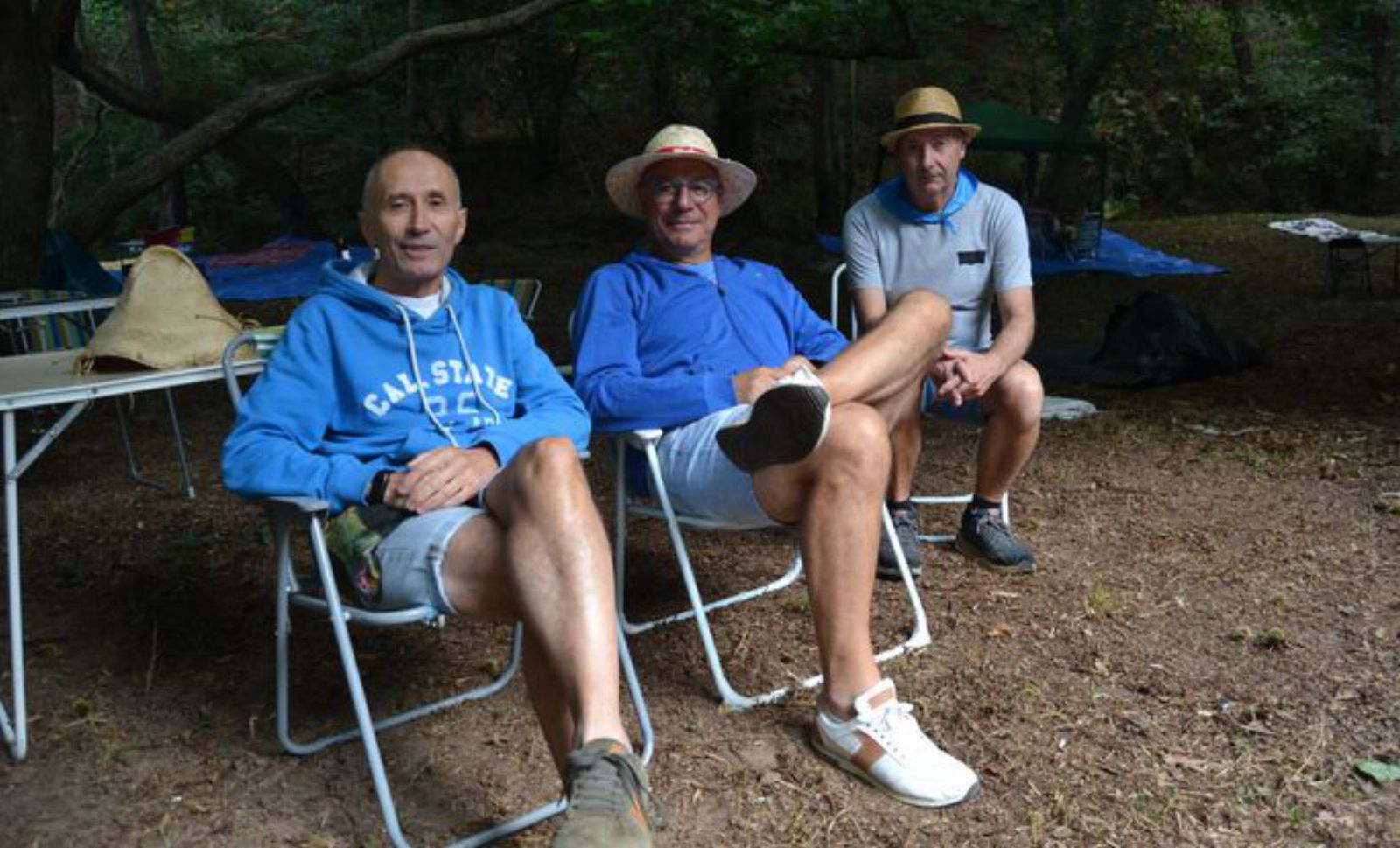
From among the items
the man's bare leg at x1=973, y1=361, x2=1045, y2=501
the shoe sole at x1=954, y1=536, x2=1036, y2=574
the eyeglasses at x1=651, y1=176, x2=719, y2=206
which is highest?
the eyeglasses at x1=651, y1=176, x2=719, y2=206

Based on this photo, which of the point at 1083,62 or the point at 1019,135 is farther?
the point at 1083,62

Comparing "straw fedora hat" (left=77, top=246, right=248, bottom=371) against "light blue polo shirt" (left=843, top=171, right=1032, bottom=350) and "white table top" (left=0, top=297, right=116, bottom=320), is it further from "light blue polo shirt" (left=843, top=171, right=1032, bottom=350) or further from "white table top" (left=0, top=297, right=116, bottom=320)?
"light blue polo shirt" (left=843, top=171, right=1032, bottom=350)

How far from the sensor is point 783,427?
225 centimetres

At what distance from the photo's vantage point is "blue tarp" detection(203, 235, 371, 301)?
30.0ft

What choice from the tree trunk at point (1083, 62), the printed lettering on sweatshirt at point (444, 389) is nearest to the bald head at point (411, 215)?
the printed lettering on sweatshirt at point (444, 389)

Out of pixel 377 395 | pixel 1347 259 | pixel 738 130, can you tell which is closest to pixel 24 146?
pixel 377 395

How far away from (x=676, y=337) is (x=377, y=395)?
31.5 inches

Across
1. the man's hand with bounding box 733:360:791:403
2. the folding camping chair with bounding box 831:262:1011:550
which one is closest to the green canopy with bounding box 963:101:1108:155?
the folding camping chair with bounding box 831:262:1011:550

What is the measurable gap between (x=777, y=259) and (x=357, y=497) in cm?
861

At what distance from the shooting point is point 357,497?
215cm

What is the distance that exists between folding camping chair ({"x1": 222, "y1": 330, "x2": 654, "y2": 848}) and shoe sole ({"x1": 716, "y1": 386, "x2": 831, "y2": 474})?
0.45m

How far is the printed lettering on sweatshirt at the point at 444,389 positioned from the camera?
2.31 m

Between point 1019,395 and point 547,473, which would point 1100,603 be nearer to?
point 1019,395

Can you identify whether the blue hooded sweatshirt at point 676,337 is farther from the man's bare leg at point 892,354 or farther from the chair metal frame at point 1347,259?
the chair metal frame at point 1347,259
